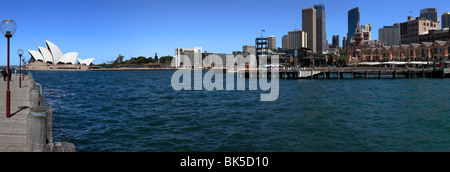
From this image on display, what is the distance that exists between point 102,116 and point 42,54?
201 m

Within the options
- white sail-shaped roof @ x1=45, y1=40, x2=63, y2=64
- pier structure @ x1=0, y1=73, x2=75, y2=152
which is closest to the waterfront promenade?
pier structure @ x1=0, y1=73, x2=75, y2=152

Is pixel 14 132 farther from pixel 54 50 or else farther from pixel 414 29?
pixel 54 50

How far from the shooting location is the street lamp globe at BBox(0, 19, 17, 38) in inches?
503

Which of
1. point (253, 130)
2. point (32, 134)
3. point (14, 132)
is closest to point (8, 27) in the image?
→ point (14, 132)

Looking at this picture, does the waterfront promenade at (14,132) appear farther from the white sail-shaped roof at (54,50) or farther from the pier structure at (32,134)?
the white sail-shaped roof at (54,50)

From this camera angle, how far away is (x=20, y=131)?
33.9ft

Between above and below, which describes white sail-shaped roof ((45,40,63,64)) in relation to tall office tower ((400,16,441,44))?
below

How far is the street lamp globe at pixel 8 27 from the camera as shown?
41.9 feet

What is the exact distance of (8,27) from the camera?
12.9m

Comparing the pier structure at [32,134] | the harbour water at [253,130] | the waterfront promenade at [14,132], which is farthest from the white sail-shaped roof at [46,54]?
the pier structure at [32,134]

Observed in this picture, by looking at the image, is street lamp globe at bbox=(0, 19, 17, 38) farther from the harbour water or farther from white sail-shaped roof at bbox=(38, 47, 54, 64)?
white sail-shaped roof at bbox=(38, 47, 54, 64)
